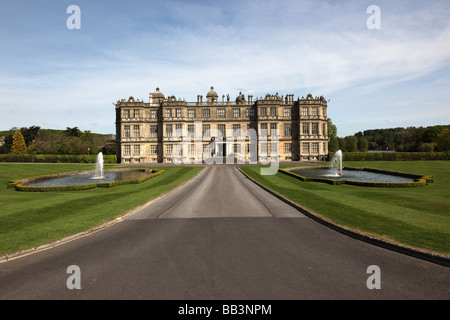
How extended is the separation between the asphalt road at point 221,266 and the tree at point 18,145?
99766 mm

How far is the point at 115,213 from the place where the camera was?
14367 mm

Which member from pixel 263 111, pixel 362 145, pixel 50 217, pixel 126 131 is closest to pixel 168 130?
pixel 126 131

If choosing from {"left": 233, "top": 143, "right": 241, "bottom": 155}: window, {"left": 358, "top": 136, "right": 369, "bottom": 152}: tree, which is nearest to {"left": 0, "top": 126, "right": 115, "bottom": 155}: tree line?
{"left": 233, "top": 143, "right": 241, "bottom": 155}: window

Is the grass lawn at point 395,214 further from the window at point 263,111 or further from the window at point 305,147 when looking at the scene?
the window at point 263,111

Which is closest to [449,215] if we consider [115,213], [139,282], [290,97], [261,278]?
[261,278]

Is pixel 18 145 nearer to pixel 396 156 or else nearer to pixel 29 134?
pixel 29 134

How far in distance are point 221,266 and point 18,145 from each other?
4234 inches

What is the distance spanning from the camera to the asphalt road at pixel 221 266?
21.4 ft

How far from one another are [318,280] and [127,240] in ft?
24.4

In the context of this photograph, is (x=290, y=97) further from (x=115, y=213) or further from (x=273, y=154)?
(x=115, y=213)

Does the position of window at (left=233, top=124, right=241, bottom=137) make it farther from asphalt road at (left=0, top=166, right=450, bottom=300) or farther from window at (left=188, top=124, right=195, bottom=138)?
asphalt road at (left=0, top=166, right=450, bottom=300)

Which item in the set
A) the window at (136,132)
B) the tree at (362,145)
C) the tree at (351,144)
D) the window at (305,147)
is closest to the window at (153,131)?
the window at (136,132)

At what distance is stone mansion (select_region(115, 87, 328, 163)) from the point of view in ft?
206

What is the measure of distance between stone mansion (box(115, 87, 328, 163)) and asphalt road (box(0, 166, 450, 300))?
168ft
